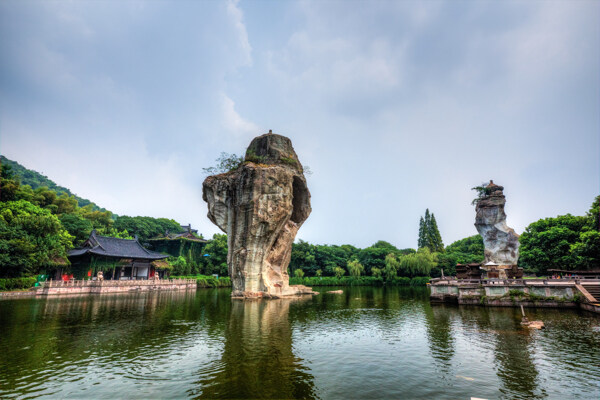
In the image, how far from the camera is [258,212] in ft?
98.3

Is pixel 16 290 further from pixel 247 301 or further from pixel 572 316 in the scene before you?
pixel 572 316

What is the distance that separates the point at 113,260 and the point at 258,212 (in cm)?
2553

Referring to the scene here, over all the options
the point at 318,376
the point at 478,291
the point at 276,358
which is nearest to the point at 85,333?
the point at 276,358

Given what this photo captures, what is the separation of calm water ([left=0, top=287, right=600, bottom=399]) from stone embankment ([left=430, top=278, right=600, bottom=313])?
11.5 ft

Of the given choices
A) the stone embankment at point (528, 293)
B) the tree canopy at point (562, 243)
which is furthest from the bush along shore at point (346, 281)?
the stone embankment at point (528, 293)

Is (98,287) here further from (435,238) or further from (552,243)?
(435,238)

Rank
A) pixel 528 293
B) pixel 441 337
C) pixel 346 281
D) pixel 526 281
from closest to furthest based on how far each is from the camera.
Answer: pixel 441 337
pixel 528 293
pixel 526 281
pixel 346 281

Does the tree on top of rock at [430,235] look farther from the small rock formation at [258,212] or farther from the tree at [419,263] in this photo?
the small rock formation at [258,212]

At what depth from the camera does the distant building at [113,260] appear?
39.8 metres

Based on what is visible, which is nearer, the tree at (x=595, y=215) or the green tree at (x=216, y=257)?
the tree at (x=595, y=215)

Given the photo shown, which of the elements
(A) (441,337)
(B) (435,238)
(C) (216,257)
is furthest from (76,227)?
(B) (435,238)

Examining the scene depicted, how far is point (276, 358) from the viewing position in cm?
1081

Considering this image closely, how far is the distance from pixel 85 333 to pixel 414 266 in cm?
4981

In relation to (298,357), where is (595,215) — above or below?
above
